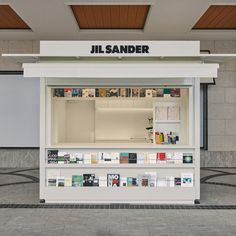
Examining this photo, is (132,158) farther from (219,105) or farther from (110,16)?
(219,105)

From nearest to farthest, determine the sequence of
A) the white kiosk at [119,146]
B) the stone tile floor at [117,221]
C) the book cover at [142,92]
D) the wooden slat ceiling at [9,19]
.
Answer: the stone tile floor at [117,221]
the white kiosk at [119,146]
the book cover at [142,92]
the wooden slat ceiling at [9,19]

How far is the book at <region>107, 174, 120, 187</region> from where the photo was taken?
677 centimetres

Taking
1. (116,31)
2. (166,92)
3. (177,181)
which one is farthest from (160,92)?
(116,31)

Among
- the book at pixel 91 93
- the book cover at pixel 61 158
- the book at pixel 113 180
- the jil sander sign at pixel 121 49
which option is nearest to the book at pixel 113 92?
the book at pixel 91 93

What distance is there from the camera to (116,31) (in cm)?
1177

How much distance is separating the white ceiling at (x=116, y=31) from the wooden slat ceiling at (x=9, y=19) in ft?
0.87

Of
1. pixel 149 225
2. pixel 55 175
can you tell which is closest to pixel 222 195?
pixel 149 225

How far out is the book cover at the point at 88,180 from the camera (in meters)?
6.79

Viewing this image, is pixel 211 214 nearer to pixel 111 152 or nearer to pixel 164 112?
pixel 111 152

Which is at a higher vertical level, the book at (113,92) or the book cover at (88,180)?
the book at (113,92)

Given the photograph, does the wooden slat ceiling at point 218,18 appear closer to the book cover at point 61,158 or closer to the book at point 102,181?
the book at point 102,181

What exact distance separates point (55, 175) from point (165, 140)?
9.80 ft

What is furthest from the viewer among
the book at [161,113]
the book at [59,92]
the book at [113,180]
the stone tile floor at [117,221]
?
the book at [161,113]

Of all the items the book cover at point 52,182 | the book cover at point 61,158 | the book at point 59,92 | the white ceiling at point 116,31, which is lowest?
the book cover at point 52,182
